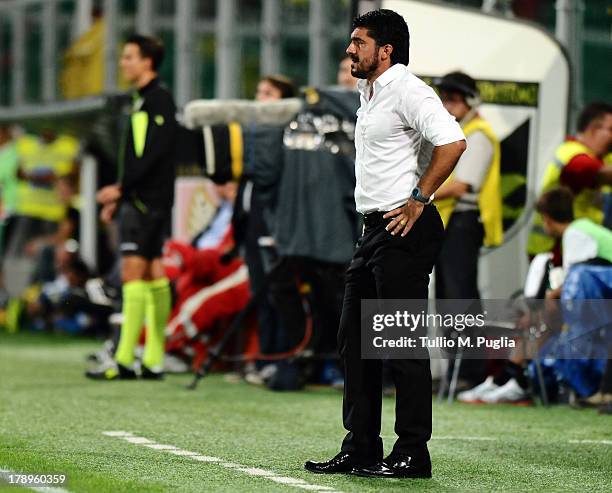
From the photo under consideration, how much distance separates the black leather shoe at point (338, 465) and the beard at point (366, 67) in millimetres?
1512

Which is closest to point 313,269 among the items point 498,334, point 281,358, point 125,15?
point 281,358

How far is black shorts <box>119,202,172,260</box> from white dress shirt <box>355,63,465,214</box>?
481 centimetres

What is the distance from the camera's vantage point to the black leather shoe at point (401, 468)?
700 cm

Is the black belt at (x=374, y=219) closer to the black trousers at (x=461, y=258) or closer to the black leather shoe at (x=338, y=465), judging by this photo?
the black leather shoe at (x=338, y=465)

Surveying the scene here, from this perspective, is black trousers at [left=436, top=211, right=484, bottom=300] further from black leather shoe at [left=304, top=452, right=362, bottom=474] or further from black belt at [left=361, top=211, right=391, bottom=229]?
black leather shoe at [left=304, top=452, right=362, bottom=474]

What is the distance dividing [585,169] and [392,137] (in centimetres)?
391

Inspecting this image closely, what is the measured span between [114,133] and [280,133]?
27.1ft

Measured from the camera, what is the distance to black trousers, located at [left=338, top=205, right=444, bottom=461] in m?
7.06

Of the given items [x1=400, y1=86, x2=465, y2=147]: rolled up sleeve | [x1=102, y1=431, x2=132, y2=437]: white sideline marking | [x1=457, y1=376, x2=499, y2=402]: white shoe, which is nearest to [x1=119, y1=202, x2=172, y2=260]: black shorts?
[x1=457, y1=376, x2=499, y2=402]: white shoe

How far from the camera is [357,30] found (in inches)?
279

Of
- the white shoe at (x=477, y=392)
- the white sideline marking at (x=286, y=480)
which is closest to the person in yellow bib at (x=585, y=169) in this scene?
the white shoe at (x=477, y=392)

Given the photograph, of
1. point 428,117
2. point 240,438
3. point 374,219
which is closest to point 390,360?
point 374,219

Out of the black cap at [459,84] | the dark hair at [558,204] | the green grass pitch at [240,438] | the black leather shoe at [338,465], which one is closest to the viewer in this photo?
the green grass pitch at [240,438]

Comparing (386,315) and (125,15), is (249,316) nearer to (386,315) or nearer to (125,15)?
(386,315)
